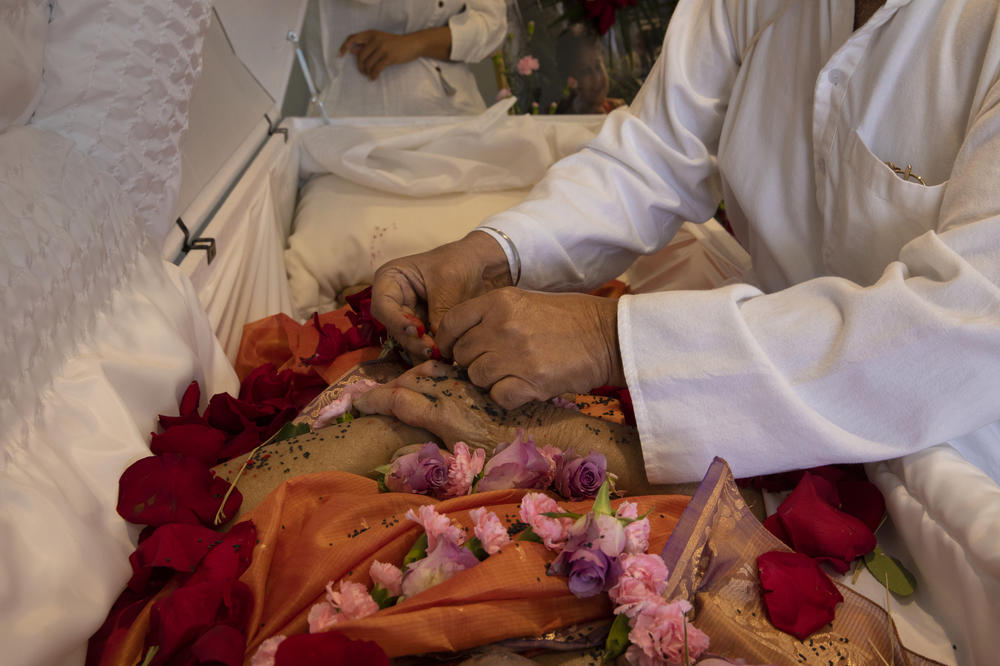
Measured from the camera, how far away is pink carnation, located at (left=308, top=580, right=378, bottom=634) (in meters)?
0.59

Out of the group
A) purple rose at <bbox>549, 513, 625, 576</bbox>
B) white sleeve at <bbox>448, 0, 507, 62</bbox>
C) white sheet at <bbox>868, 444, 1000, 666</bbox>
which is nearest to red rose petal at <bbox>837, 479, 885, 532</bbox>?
white sheet at <bbox>868, 444, 1000, 666</bbox>

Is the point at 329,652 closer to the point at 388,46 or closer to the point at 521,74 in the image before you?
the point at 388,46

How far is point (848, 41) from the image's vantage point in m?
0.95

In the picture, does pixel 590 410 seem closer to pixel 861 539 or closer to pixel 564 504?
pixel 564 504

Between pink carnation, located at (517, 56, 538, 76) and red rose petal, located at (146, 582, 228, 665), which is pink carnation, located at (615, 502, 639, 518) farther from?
pink carnation, located at (517, 56, 538, 76)

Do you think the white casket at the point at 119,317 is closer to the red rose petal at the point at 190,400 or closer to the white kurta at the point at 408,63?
the red rose petal at the point at 190,400

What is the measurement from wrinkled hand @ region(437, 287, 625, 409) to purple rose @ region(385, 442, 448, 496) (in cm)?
12

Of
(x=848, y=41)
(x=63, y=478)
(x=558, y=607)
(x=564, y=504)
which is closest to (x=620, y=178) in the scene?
(x=848, y=41)

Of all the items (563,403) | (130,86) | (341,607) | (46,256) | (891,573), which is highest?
(130,86)

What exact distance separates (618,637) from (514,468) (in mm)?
230

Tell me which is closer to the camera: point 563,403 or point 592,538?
point 592,538

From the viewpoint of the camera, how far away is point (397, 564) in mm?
682

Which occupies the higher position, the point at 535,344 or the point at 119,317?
the point at 119,317

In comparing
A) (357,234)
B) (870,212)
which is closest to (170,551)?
(870,212)
